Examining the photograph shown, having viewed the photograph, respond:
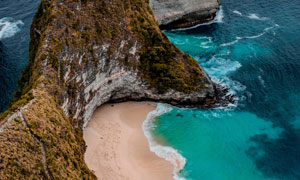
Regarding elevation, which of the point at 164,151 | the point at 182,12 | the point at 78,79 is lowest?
the point at 164,151

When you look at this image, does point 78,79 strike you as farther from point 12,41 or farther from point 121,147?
point 12,41

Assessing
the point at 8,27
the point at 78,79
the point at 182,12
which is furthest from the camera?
the point at 8,27

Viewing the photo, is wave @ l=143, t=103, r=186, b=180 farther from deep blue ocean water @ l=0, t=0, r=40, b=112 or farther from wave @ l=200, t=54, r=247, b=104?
deep blue ocean water @ l=0, t=0, r=40, b=112

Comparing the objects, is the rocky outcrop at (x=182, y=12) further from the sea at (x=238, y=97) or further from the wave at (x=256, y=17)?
the wave at (x=256, y=17)

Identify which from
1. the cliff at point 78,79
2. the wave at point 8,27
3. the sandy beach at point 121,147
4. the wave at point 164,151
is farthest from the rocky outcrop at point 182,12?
the wave at point 8,27

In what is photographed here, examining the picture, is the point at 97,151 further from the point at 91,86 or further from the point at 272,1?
the point at 272,1

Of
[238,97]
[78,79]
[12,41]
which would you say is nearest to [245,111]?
[238,97]
